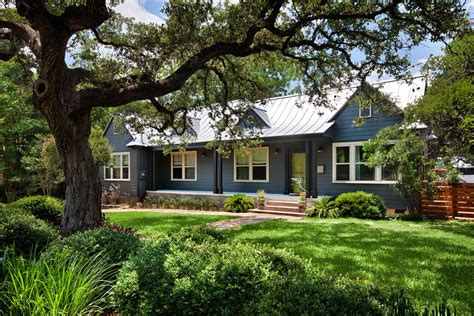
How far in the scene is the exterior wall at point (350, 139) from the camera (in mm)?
13494

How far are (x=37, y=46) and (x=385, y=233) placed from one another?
29.7 ft

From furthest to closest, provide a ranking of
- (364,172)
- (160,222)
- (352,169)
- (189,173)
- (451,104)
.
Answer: (189,173)
(352,169)
(364,172)
(160,222)
(451,104)

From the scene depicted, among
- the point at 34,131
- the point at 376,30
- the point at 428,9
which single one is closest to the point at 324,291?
the point at 428,9

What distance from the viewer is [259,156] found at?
17250 millimetres

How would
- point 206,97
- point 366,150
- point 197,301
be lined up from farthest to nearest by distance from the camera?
1. point 366,150
2. point 206,97
3. point 197,301

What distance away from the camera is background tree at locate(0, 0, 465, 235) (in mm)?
6035

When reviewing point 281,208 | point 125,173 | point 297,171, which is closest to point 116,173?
point 125,173

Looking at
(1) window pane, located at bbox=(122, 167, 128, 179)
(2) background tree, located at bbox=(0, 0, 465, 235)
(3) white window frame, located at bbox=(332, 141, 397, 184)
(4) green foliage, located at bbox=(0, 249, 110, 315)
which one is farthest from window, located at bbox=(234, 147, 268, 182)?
(4) green foliage, located at bbox=(0, 249, 110, 315)

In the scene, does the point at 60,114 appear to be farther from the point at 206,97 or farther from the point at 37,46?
the point at 206,97

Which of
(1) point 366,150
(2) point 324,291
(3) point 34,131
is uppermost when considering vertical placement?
(3) point 34,131

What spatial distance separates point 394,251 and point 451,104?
14.9 ft

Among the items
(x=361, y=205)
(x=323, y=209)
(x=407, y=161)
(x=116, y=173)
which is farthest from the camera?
(x=116, y=173)

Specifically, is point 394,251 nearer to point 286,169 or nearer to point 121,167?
point 286,169

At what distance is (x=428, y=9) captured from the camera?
248 inches
